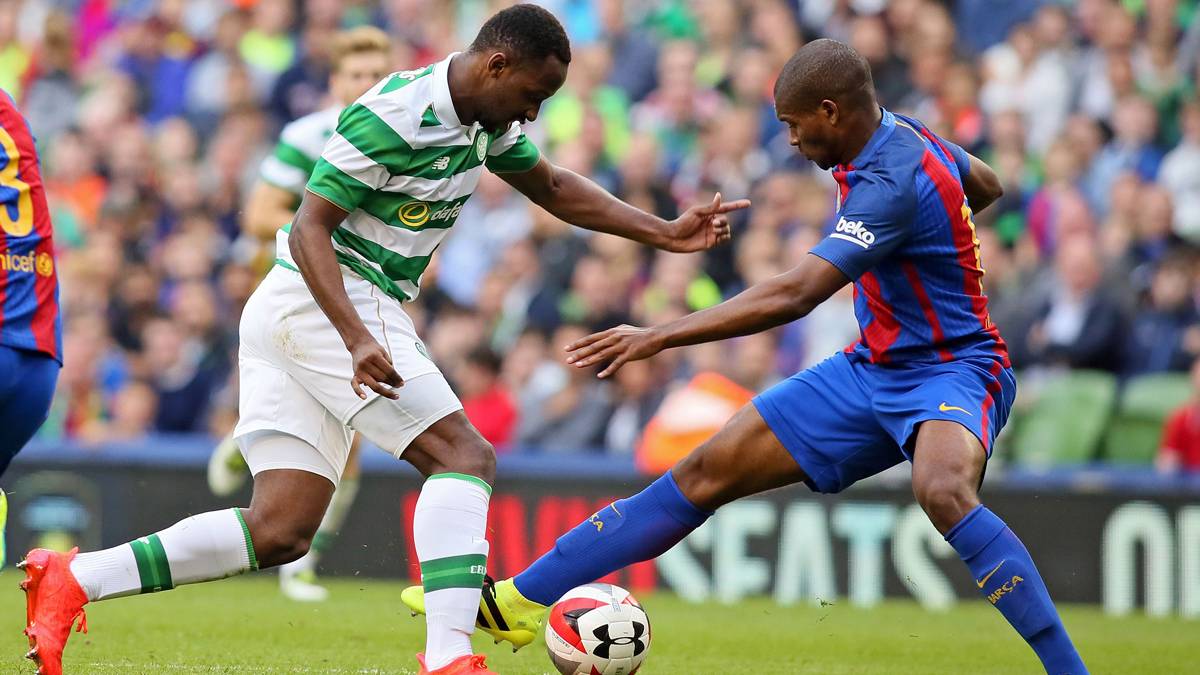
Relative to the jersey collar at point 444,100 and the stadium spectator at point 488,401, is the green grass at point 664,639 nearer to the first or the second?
the stadium spectator at point 488,401

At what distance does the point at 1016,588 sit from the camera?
570cm

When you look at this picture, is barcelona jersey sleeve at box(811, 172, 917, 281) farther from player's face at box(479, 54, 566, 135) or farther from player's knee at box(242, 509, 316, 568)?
player's knee at box(242, 509, 316, 568)

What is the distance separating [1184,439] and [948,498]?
18.8ft

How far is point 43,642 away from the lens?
5629 mm

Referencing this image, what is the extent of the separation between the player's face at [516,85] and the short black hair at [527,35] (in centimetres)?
3

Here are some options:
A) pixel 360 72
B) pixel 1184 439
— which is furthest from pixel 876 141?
pixel 1184 439

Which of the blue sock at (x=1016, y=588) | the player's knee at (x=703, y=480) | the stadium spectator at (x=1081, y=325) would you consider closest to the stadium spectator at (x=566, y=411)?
the stadium spectator at (x=1081, y=325)

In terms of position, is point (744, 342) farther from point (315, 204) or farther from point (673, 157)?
point (315, 204)

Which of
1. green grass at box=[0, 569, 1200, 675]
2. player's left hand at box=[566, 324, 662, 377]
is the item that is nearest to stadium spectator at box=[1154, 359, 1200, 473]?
green grass at box=[0, 569, 1200, 675]

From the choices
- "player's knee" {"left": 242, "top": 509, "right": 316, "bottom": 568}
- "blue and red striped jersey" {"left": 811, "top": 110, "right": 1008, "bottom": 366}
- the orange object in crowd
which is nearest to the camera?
"player's knee" {"left": 242, "top": 509, "right": 316, "bottom": 568}

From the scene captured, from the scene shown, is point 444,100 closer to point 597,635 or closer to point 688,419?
point 597,635

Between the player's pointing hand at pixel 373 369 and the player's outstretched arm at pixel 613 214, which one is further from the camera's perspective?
the player's outstretched arm at pixel 613 214

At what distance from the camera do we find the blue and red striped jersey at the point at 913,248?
232 inches

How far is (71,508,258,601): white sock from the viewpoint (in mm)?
5750
